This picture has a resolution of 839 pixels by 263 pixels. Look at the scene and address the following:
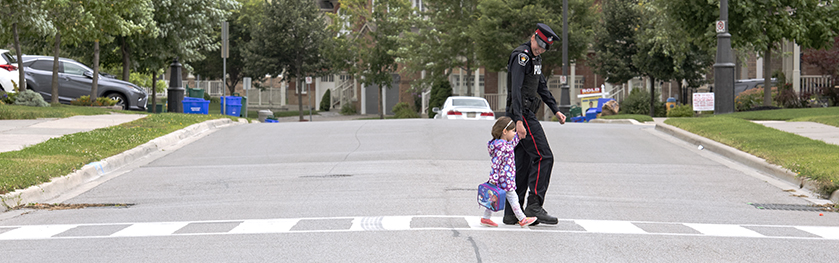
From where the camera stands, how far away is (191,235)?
6.89 m

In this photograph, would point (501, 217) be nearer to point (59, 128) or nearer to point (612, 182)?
point (612, 182)

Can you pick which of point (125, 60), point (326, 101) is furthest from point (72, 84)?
point (326, 101)

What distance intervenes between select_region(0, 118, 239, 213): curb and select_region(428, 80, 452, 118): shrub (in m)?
25.2

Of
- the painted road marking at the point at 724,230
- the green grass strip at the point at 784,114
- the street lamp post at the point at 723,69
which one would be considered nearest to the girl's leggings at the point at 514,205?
the painted road marking at the point at 724,230

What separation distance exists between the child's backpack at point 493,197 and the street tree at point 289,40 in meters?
38.3

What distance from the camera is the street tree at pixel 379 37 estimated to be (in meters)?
43.8

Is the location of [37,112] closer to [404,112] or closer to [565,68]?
[565,68]

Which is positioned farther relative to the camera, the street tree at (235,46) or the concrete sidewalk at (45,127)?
the street tree at (235,46)

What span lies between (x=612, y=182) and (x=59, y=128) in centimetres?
1060

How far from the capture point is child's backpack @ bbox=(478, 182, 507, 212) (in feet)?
22.7

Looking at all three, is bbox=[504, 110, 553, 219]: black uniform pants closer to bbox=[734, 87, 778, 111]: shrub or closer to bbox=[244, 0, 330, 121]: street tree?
bbox=[734, 87, 778, 111]: shrub

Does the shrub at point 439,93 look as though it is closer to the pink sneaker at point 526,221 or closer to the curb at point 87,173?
the curb at point 87,173

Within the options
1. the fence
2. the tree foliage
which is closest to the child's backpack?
the fence

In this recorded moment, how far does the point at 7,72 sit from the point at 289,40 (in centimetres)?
2185
